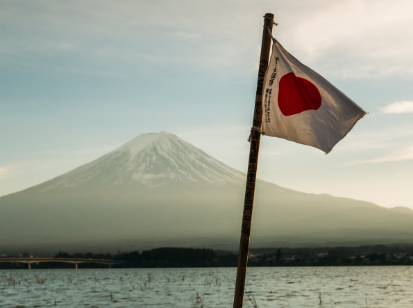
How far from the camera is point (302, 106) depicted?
856cm

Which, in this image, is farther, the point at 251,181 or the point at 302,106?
the point at 302,106

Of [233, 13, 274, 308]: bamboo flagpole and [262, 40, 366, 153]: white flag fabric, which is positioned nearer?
[233, 13, 274, 308]: bamboo flagpole

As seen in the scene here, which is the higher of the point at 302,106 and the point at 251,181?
the point at 302,106

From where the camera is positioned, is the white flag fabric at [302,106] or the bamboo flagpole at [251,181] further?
the white flag fabric at [302,106]

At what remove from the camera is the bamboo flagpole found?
7988mm

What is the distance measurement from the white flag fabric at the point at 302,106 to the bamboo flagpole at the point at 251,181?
0.13m

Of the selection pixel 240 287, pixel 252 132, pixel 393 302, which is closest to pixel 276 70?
pixel 252 132

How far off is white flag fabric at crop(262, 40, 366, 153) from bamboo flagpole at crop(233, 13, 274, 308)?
0.13 meters

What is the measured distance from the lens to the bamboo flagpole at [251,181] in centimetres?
799

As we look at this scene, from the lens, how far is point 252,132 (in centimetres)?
817

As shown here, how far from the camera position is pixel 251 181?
26.2 feet

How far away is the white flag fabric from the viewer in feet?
27.5

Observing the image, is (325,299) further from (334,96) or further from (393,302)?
(334,96)

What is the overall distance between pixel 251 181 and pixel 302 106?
1.48 meters
